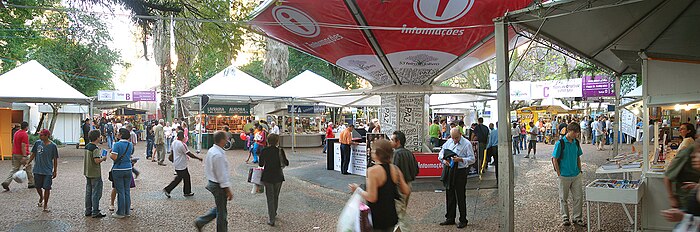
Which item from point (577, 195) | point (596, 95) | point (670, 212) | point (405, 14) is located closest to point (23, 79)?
point (405, 14)

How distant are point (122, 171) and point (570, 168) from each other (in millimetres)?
7232

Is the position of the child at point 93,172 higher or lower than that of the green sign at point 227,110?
lower

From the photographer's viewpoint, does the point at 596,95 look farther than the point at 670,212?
Yes

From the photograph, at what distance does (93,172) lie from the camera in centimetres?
825

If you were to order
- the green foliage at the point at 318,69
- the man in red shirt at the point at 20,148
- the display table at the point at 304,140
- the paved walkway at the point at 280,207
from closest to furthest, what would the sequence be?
1. the paved walkway at the point at 280,207
2. the man in red shirt at the point at 20,148
3. the display table at the point at 304,140
4. the green foliage at the point at 318,69

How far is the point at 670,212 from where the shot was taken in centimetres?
409

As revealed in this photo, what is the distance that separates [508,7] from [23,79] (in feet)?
62.4

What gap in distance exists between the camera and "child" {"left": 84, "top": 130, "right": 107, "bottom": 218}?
26.9 ft

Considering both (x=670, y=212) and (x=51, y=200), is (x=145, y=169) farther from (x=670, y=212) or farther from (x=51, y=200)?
(x=670, y=212)

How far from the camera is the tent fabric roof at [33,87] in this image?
63.0 ft

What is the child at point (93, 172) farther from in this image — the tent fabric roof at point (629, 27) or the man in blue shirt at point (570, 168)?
the man in blue shirt at point (570, 168)

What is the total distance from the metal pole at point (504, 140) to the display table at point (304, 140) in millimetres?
20106

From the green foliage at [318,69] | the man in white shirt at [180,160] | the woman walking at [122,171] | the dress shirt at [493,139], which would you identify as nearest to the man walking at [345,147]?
the dress shirt at [493,139]

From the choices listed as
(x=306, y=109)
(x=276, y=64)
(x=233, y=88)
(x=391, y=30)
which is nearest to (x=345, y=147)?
(x=391, y=30)
